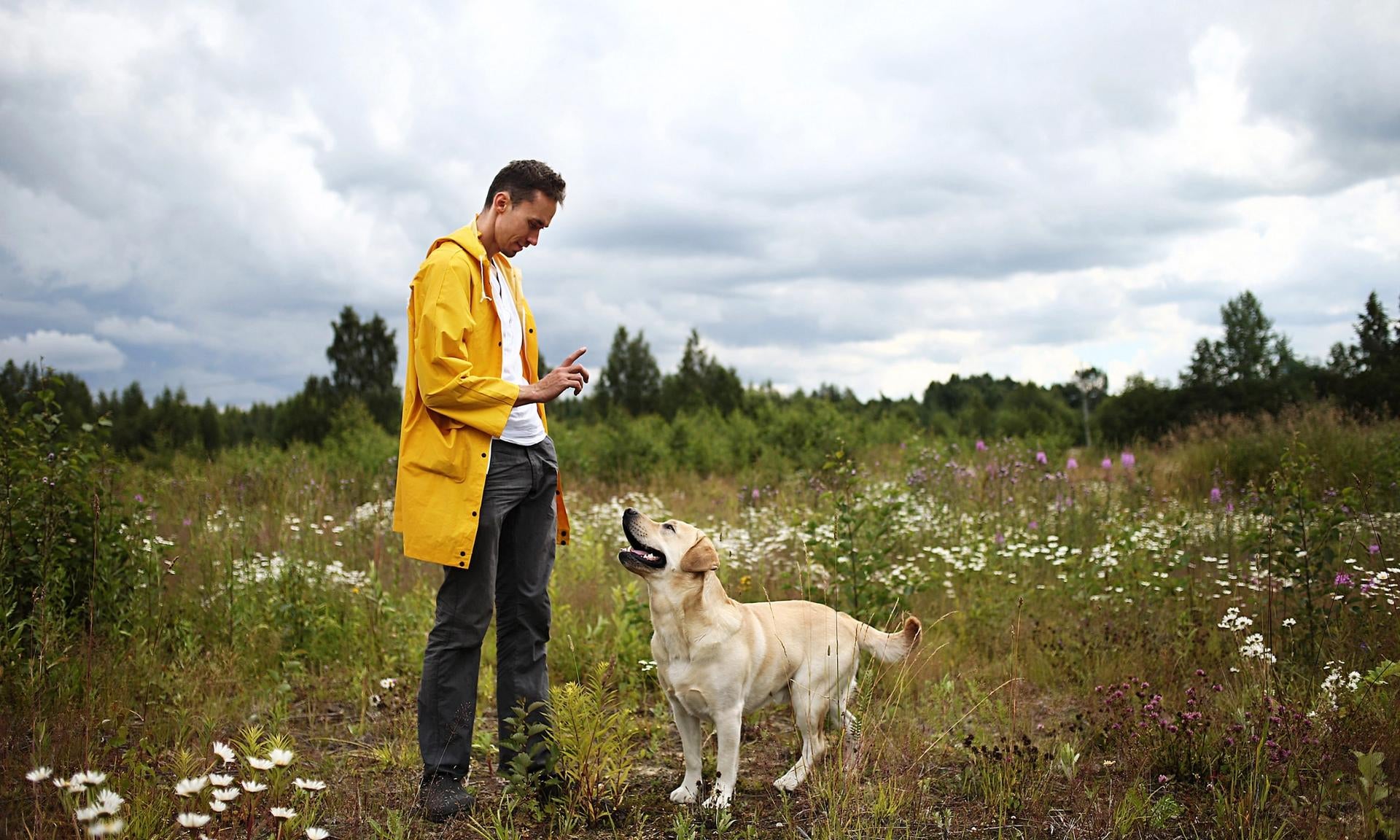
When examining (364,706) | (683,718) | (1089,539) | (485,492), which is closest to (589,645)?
(364,706)

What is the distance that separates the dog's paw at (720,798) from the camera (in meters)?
3.68

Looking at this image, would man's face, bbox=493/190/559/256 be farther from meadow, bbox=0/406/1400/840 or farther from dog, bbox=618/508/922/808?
meadow, bbox=0/406/1400/840

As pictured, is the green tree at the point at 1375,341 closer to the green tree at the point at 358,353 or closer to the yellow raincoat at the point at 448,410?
the yellow raincoat at the point at 448,410

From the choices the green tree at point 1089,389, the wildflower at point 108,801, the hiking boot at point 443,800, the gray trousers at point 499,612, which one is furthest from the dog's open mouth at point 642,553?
the green tree at point 1089,389

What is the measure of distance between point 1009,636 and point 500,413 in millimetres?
3931

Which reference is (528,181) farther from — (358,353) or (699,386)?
(358,353)

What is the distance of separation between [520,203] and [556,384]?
2.84 ft

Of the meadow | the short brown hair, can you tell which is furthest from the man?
the meadow

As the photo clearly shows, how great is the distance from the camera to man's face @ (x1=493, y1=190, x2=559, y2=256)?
150 inches

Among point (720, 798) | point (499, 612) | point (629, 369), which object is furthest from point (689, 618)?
point (629, 369)

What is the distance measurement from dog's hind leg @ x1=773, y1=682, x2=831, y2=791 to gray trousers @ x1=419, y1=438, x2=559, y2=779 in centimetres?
114

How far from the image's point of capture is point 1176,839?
3.40 m

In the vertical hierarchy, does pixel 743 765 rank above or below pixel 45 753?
below

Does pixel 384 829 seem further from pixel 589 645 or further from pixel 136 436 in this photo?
pixel 136 436
